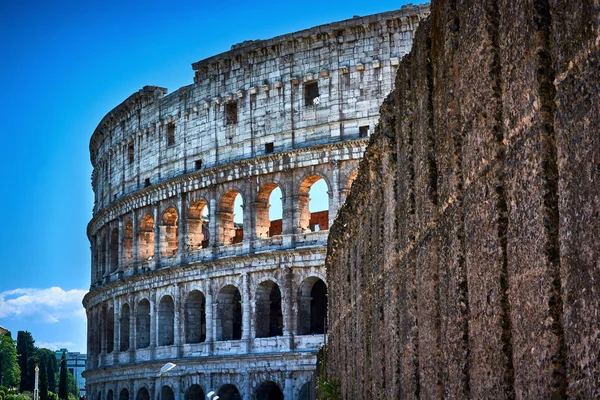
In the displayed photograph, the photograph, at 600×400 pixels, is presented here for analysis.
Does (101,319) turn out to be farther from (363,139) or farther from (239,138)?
(363,139)

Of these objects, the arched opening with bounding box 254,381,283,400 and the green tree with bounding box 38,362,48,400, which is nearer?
the arched opening with bounding box 254,381,283,400

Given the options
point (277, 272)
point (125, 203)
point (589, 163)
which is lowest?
point (589, 163)

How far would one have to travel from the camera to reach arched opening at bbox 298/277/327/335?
1335 inches

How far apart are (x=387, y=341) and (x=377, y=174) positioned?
5.56 ft

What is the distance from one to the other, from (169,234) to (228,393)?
675cm

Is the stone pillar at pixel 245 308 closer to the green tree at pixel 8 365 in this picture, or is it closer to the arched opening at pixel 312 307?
the arched opening at pixel 312 307

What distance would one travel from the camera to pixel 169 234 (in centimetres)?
3938

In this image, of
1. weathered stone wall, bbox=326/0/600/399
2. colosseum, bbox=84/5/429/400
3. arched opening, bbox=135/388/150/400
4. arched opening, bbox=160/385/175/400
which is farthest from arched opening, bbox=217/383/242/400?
weathered stone wall, bbox=326/0/600/399

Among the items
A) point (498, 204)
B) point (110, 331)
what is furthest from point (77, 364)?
point (498, 204)

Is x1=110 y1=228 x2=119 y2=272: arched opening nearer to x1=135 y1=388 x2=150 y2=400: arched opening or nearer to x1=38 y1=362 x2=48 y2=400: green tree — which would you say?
x1=135 y1=388 x2=150 y2=400: arched opening

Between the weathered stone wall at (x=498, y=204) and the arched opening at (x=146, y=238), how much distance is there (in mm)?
33110

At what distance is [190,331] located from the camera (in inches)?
1479

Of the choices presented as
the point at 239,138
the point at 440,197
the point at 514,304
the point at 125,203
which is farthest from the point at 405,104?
the point at 125,203

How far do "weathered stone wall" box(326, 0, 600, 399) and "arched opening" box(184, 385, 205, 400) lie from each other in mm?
29613
